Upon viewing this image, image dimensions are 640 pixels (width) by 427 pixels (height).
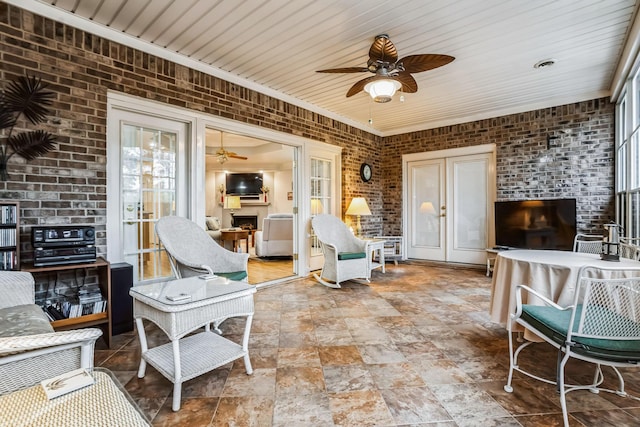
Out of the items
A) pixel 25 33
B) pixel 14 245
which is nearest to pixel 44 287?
pixel 14 245

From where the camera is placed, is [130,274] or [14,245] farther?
[130,274]

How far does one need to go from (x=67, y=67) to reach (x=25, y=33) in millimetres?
306

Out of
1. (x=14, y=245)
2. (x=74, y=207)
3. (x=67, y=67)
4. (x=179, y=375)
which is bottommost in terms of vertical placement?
(x=179, y=375)

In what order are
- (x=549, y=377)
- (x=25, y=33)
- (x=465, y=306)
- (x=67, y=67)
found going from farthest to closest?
(x=465, y=306), (x=67, y=67), (x=25, y=33), (x=549, y=377)

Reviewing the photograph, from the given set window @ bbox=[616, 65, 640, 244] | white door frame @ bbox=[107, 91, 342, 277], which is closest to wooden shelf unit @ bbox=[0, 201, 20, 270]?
white door frame @ bbox=[107, 91, 342, 277]

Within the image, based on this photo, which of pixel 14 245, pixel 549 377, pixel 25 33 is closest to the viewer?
pixel 549 377

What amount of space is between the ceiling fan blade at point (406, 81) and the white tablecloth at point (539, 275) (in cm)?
183

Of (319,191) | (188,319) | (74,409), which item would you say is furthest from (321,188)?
(74,409)

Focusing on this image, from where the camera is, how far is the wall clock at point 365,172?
238 inches

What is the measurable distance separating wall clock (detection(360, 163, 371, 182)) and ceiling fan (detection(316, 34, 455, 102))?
9.28ft

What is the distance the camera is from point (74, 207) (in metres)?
2.62

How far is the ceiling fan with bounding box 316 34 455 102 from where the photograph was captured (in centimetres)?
264

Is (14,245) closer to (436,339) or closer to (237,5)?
(237,5)

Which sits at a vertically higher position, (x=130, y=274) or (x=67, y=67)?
(x=67, y=67)
